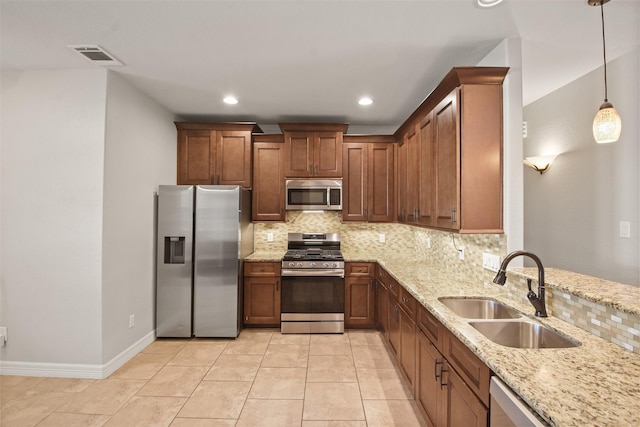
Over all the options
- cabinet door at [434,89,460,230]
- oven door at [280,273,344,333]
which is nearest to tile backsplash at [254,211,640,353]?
cabinet door at [434,89,460,230]

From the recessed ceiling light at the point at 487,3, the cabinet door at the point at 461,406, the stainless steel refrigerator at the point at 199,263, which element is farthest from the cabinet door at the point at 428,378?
the stainless steel refrigerator at the point at 199,263

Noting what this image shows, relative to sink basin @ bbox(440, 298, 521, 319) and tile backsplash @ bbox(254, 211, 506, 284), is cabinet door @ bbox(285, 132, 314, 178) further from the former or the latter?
sink basin @ bbox(440, 298, 521, 319)

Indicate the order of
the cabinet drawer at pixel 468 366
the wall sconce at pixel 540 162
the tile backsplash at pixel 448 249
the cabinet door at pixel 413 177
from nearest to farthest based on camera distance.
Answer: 1. the cabinet drawer at pixel 468 366
2. the tile backsplash at pixel 448 249
3. the cabinet door at pixel 413 177
4. the wall sconce at pixel 540 162

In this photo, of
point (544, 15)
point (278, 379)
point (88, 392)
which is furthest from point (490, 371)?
point (88, 392)

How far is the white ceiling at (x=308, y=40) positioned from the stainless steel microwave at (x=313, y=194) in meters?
1.13

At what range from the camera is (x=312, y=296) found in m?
Result: 3.66

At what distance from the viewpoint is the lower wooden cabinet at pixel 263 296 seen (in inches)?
148

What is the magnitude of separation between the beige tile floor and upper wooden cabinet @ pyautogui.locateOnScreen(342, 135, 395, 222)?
1.65 metres

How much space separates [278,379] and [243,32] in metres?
2.76

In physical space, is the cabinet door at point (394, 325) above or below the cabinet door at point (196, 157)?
below

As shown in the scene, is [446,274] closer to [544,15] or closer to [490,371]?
[490,371]

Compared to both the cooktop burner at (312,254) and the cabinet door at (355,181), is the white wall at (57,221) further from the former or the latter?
the cabinet door at (355,181)

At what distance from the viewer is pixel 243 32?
6.84 ft

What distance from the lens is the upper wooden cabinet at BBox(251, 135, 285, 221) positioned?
4000 mm
